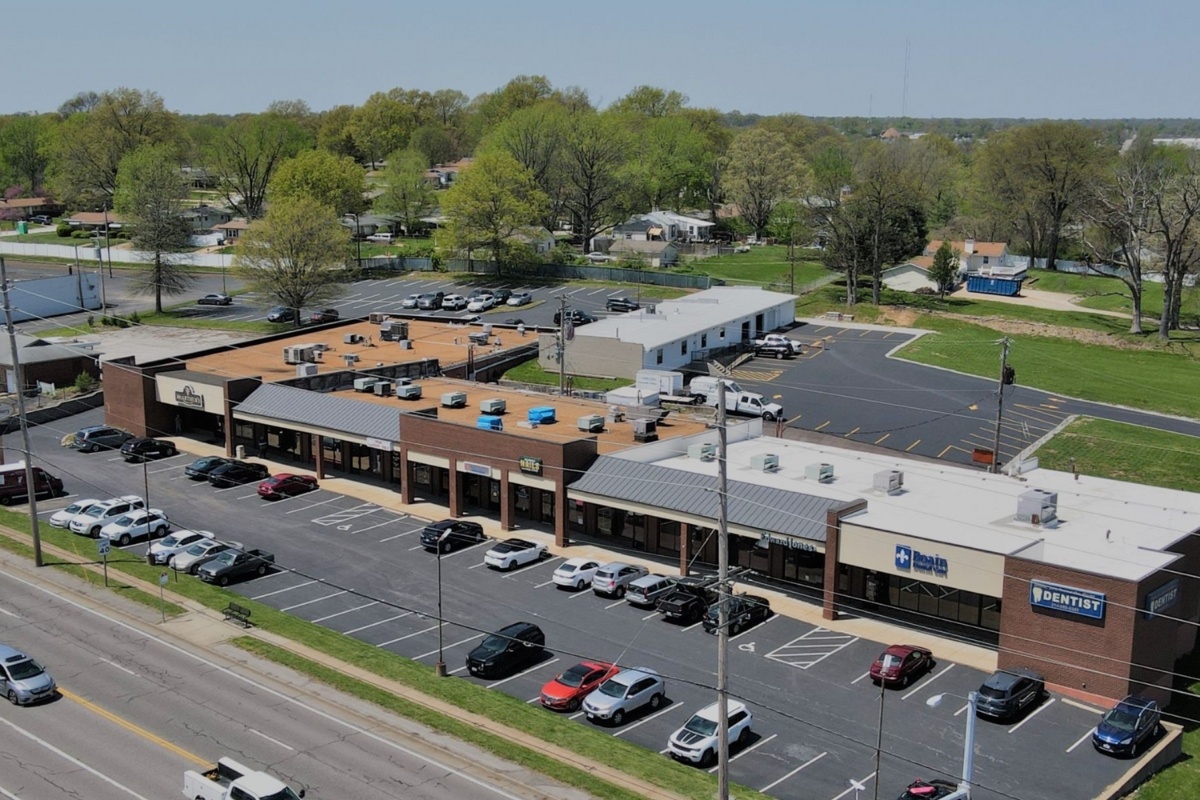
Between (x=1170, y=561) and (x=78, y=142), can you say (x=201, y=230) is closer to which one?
(x=78, y=142)

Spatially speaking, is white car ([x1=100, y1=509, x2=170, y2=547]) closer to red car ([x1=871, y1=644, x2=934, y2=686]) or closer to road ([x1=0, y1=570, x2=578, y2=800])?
road ([x1=0, y1=570, x2=578, y2=800])

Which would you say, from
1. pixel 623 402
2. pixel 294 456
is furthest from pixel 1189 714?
pixel 294 456

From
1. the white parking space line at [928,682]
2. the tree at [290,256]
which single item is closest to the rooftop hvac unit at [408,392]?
the white parking space line at [928,682]

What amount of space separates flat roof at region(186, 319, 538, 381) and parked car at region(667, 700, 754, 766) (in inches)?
1566

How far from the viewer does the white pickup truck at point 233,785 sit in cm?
2667

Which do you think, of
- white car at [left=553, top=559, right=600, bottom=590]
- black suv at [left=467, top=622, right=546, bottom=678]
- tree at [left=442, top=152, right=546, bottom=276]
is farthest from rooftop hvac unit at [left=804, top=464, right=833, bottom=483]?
tree at [left=442, top=152, right=546, bottom=276]

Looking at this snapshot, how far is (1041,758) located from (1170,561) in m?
9.68

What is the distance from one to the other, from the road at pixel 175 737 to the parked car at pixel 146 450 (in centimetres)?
2329

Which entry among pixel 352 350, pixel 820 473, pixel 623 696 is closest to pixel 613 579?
pixel 623 696

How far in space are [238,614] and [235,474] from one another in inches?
700

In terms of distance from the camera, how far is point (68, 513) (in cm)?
5081

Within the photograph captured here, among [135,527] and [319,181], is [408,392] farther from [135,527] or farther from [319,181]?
[319,181]

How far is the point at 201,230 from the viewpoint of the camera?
148m

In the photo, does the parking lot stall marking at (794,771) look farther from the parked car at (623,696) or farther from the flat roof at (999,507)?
the flat roof at (999,507)
